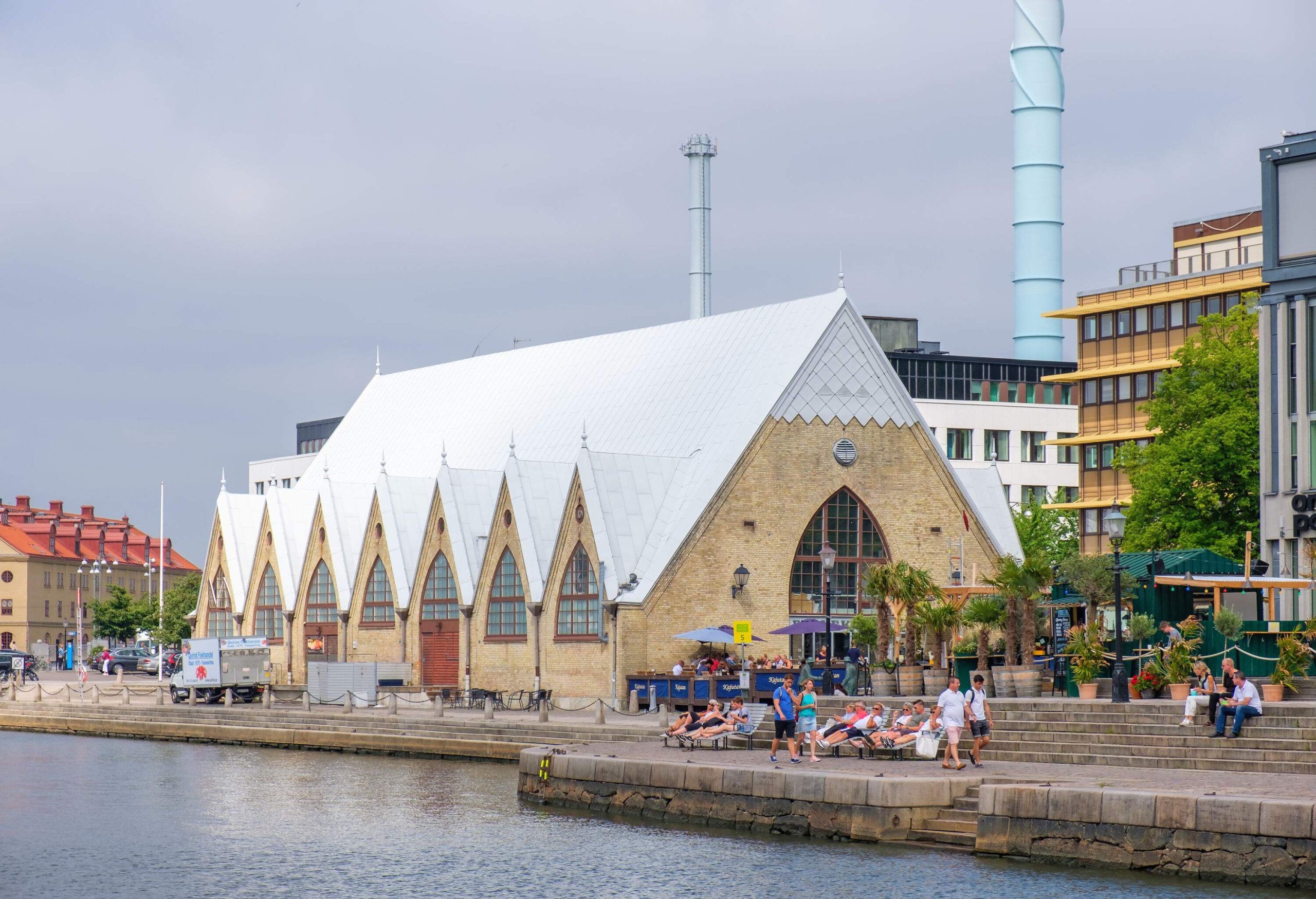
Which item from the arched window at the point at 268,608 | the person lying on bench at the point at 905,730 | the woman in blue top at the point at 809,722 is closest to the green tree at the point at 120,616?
the arched window at the point at 268,608

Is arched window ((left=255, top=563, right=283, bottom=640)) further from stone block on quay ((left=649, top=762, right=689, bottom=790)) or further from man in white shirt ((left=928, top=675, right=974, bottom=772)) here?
man in white shirt ((left=928, top=675, right=974, bottom=772))

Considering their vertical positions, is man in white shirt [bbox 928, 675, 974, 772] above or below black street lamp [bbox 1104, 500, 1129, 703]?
below

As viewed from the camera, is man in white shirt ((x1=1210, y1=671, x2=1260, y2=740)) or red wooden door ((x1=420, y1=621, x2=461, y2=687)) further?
red wooden door ((x1=420, y1=621, x2=461, y2=687))

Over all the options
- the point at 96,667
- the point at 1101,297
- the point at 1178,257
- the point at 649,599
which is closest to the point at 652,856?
the point at 649,599

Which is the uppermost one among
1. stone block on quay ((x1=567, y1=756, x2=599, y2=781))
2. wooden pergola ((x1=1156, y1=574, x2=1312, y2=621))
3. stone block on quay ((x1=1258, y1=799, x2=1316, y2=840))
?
wooden pergola ((x1=1156, y1=574, x2=1312, y2=621))

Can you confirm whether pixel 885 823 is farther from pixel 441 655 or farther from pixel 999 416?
pixel 999 416

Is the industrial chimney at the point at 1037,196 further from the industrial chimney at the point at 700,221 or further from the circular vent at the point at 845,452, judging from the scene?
the circular vent at the point at 845,452

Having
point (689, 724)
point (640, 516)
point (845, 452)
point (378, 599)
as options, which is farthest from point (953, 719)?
point (378, 599)

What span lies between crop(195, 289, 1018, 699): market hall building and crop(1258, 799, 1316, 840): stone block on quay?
101ft

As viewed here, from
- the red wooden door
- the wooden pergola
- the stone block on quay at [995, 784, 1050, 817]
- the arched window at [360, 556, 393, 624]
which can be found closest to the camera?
the stone block on quay at [995, 784, 1050, 817]

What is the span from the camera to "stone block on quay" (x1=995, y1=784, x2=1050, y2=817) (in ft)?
82.6

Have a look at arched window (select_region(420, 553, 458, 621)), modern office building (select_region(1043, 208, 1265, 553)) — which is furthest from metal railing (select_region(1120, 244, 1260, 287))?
arched window (select_region(420, 553, 458, 621))

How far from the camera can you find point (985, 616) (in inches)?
1519

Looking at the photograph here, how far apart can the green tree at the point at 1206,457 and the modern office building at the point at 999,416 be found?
130 ft
